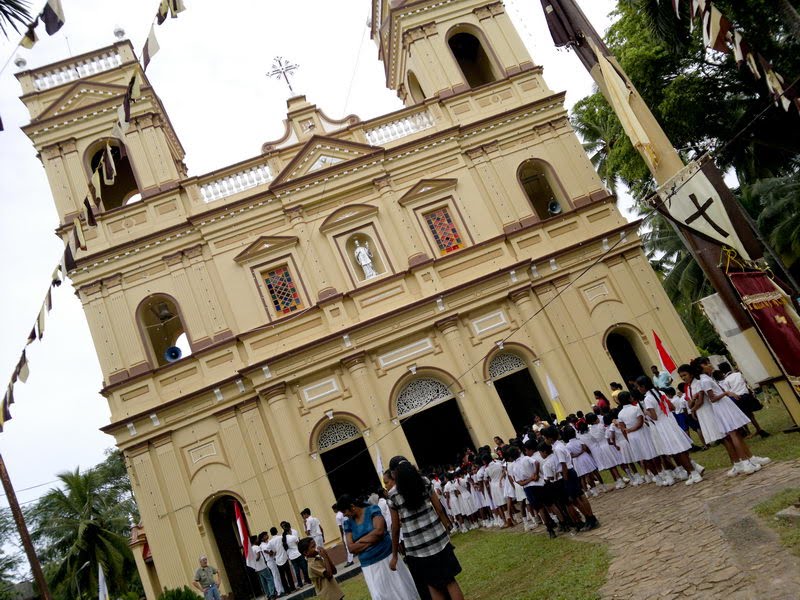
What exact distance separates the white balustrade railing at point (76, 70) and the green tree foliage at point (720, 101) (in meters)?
15.0

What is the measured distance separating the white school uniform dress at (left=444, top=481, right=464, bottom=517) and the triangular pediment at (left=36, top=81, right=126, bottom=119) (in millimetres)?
14562

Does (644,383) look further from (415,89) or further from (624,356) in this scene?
(415,89)

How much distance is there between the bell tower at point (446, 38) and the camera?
20.0 meters

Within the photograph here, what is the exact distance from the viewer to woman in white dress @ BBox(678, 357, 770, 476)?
7656 millimetres

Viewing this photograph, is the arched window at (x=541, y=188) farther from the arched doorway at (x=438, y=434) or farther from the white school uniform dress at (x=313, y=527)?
the white school uniform dress at (x=313, y=527)

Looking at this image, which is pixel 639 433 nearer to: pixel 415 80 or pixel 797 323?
pixel 797 323

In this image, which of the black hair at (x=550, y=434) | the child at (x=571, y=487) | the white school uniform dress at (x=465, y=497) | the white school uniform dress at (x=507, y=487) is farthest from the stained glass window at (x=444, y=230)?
the child at (x=571, y=487)

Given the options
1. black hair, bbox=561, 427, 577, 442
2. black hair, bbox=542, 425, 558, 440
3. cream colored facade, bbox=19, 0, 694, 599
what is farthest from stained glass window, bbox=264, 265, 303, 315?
black hair, bbox=542, 425, 558, 440

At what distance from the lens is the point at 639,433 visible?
28.7 ft

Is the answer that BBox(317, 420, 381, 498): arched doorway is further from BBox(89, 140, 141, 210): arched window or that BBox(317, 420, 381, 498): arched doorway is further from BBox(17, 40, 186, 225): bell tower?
BBox(89, 140, 141, 210): arched window

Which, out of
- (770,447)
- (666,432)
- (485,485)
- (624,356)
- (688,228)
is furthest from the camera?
(624,356)

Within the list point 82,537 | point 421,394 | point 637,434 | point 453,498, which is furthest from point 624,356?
point 82,537

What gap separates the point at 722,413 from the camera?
7.84 metres

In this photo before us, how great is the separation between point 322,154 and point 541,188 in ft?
24.6
